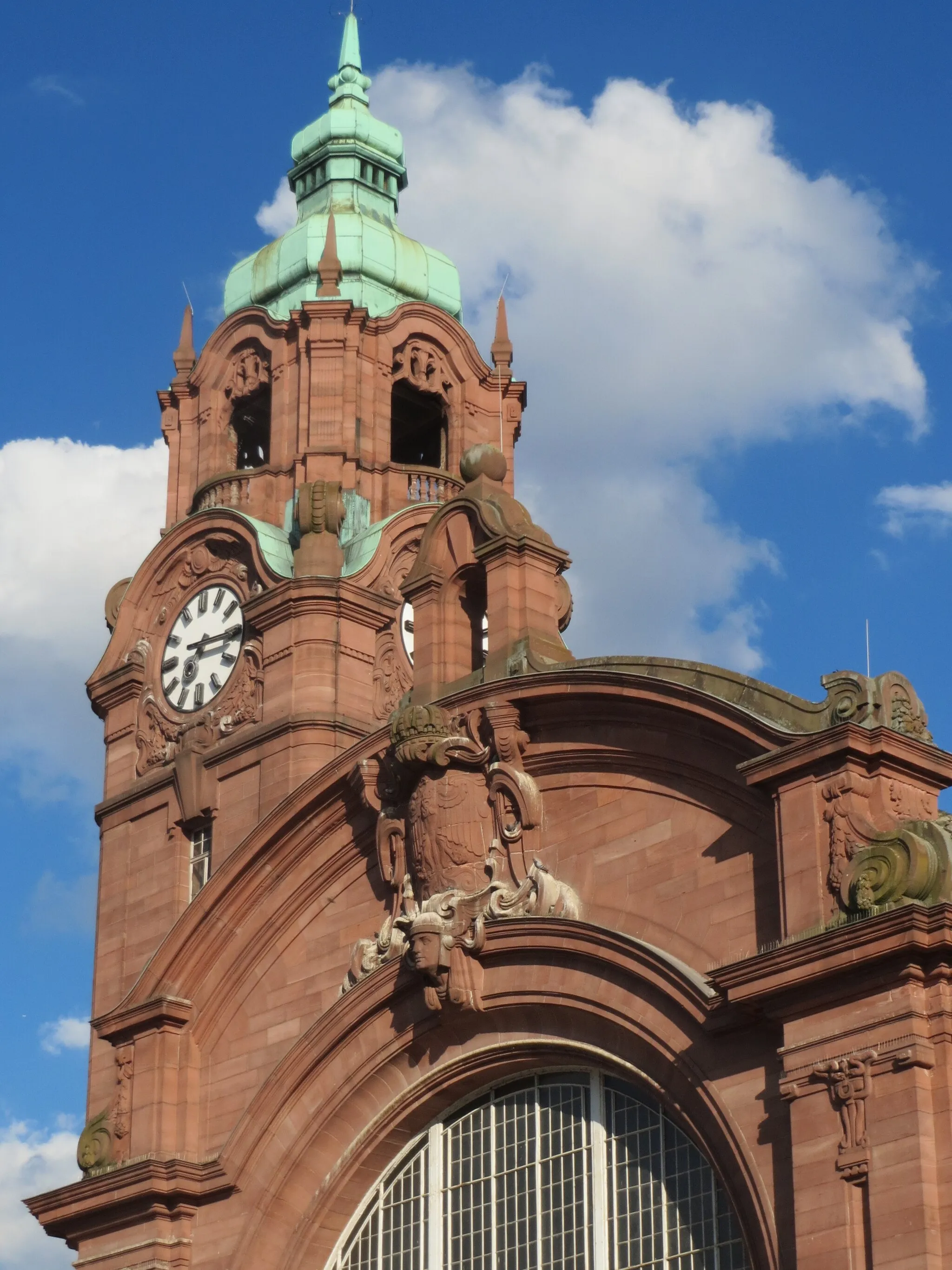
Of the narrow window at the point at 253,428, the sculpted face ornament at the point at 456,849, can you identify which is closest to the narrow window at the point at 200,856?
the narrow window at the point at 253,428

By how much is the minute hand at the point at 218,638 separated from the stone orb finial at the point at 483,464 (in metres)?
11.0

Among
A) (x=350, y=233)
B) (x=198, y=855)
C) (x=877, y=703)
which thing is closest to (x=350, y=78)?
(x=350, y=233)

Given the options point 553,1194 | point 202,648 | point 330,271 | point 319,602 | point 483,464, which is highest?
point 330,271

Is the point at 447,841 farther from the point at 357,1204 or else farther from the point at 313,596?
the point at 313,596

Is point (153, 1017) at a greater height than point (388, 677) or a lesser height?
lesser

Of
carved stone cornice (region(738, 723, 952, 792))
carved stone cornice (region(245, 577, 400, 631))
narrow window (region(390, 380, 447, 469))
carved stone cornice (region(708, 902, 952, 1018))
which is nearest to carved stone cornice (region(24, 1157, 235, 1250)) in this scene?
carved stone cornice (region(708, 902, 952, 1018))

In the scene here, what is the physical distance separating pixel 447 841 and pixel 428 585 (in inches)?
161

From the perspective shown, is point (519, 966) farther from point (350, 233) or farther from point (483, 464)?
point (350, 233)

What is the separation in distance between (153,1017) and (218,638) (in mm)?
11465

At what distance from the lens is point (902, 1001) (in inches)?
967

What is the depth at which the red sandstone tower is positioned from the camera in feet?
82.6

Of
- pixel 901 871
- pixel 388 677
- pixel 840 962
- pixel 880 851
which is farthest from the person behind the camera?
pixel 388 677

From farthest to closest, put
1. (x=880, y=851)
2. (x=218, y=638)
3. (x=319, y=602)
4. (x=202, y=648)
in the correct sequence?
1. (x=202, y=648)
2. (x=218, y=638)
3. (x=319, y=602)
4. (x=880, y=851)

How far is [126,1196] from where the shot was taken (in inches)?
1308
